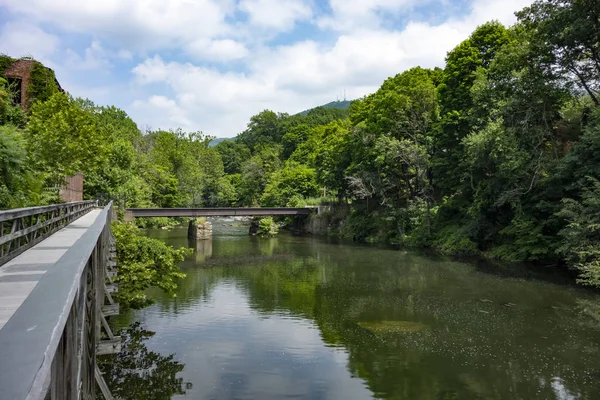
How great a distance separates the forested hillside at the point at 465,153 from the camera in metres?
22.0

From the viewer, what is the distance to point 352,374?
40.4ft

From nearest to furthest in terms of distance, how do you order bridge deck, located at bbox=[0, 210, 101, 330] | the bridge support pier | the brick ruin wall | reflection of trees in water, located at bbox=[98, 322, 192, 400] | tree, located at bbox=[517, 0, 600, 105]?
bridge deck, located at bbox=[0, 210, 101, 330] → reflection of trees in water, located at bbox=[98, 322, 192, 400] → tree, located at bbox=[517, 0, 600, 105] → the brick ruin wall → the bridge support pier

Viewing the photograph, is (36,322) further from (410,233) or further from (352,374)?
(410,233)

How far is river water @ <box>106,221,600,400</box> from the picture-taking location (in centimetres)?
1144

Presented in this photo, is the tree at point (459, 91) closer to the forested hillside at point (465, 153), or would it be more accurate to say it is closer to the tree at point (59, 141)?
the forested hillside at point (465, 153)

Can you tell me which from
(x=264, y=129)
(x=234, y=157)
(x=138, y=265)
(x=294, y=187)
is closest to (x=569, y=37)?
(x=138, y=265)

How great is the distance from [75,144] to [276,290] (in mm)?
15605

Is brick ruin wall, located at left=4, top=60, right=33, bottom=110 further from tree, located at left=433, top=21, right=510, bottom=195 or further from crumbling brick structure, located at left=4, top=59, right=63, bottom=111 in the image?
tree, located at left=433, top=21, right=510, bottom=195

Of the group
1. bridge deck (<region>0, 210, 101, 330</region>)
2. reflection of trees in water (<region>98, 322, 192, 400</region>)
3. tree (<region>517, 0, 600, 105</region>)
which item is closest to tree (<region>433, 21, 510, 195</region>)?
tree (<region>517, 0, 600, 105</region>)

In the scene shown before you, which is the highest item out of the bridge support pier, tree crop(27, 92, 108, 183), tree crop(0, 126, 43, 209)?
tree crop(27, 92, 108, 183)

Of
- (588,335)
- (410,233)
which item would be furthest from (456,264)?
(588,335)

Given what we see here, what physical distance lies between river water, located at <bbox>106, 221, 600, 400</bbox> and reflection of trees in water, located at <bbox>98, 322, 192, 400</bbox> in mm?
43

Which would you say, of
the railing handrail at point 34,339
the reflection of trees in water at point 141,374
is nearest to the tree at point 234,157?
the reflection of trees in water at point 141,374

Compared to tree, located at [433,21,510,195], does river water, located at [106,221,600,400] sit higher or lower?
lower
